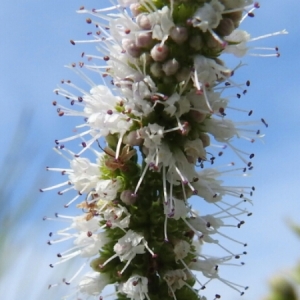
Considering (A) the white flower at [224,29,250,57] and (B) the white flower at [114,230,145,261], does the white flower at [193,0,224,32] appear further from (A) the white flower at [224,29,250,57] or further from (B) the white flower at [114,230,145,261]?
(B) the white flower at [114,230,145,261]

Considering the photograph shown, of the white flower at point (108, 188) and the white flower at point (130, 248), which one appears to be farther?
the white flower at point (108, 188)

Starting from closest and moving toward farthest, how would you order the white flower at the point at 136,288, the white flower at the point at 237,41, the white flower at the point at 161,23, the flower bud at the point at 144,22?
the white flower at the point at 136,288 → the white flower at the point at 161,23 → the flower bud at the point at 144,22 → the white flower at the point at 237,41

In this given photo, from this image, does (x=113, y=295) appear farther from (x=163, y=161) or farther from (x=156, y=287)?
(x=163, y=161)

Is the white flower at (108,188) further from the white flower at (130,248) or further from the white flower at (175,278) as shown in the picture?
the white flower at (175,278)

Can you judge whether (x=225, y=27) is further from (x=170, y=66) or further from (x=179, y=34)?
(x=170, y=66)

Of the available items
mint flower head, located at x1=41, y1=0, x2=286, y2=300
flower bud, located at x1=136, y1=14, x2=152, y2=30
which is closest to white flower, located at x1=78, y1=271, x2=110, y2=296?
mint flower head, located at x1=41, y1=0, x2=286, y2=300

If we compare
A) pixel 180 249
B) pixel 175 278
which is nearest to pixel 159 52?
pixel 180 249

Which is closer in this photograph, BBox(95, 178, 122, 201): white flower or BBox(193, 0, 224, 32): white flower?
BBox(193, 0, 224, 32): white flower

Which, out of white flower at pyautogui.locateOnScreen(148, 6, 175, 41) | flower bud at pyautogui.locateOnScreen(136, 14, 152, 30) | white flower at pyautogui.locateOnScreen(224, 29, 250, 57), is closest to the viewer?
white flower at pyautogui.locateOnScreen(148, 6, 175, 41)

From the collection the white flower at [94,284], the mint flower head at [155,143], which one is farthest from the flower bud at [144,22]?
the white flower at [94,284]

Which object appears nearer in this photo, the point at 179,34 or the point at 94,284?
the point at 179,34

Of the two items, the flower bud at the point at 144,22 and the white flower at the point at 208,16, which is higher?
the white flower at the point at 208,16
